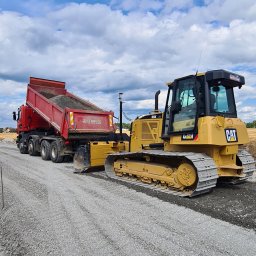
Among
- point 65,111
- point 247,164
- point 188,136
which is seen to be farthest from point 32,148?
point 247,164

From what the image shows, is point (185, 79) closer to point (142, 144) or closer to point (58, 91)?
point (142, 144)

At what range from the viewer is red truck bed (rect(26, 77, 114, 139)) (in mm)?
11859

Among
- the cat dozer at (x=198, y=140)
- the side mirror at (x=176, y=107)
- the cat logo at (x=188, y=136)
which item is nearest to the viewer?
the cat dozer at (x=198, y=140)

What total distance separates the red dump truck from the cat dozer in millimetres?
2298

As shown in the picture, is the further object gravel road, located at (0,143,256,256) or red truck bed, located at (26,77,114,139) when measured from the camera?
red truck bed, located at (26,77,114,139)

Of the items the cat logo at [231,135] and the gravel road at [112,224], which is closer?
the gravel road at [112,224]

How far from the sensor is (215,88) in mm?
7105

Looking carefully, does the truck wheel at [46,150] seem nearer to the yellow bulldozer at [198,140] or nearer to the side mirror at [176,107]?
A: the yellow bulldozer at [198,140]

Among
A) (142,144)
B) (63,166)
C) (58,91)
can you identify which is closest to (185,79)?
(142,144)

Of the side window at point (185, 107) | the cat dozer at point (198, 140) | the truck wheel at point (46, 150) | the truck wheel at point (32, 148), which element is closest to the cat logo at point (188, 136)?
the cat dozer at point (198, 140)

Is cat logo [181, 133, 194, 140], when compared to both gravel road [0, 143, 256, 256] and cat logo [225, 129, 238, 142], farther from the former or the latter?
gravel road [0, 143, 256, 256]

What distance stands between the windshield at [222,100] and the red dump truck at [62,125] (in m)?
4.02

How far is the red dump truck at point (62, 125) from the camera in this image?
1053 centimetres

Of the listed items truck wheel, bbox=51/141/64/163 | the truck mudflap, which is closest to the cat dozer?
the truck mudflap
